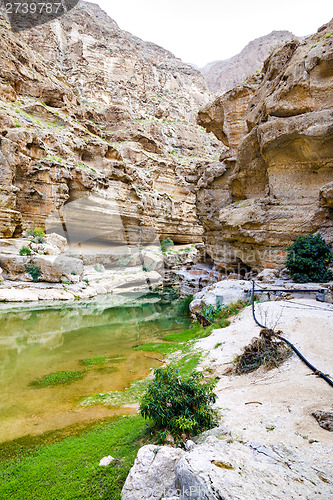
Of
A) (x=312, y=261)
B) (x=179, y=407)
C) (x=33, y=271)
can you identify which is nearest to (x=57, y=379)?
(x=179, y=407)

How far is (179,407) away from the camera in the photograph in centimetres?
324

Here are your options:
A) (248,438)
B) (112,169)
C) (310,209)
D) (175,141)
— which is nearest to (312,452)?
(248,438)

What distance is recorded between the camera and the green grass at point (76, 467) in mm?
2807

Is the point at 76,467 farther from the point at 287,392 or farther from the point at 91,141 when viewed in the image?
the point at 91,141

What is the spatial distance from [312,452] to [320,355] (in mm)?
2863

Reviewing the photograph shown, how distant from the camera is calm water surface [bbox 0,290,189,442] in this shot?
16.7 feet

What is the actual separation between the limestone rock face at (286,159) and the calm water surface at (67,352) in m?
7.06

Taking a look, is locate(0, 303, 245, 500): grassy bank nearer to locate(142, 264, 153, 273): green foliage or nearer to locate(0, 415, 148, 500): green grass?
locate(0, 415, 148, 500): green grass

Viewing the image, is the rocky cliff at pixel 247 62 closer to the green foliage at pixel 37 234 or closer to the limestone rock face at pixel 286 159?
the limestone rock face at pixel 286 159

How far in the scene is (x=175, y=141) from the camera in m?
57.1

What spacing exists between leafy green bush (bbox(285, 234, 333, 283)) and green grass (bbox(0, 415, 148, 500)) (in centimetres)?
982

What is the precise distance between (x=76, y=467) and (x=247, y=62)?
133 meters

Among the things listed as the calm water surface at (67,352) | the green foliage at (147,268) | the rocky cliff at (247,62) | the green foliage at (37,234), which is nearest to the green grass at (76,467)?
the calm water surface at (67,352)

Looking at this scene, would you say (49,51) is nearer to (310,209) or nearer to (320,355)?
(310,209)
